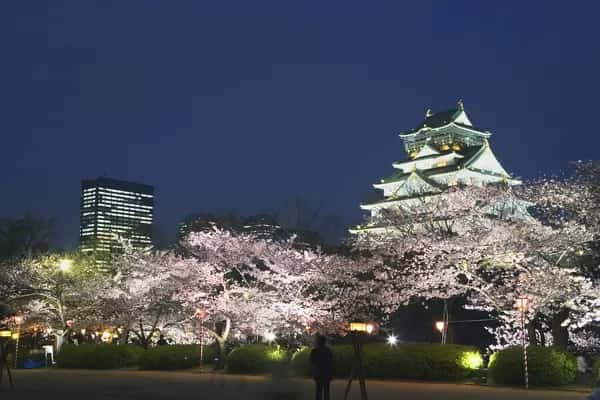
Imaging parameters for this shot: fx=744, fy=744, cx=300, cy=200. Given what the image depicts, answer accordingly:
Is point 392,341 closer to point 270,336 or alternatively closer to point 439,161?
point 270,336

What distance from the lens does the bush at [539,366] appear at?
20281mm

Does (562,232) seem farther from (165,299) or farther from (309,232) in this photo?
(309,232)

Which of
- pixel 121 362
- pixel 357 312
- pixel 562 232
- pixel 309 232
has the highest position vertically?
pixel 309 232

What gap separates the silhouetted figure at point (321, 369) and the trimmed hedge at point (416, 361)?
827 centimetres

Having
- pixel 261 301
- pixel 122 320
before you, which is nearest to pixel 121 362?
pixel 122 320

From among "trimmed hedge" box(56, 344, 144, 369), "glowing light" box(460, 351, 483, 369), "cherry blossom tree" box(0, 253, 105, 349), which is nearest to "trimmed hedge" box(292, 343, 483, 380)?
"glowing light" box(460, 351, 483, 369)

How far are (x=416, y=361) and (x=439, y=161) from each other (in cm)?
3985

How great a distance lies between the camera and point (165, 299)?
3159cm

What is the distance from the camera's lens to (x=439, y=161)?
61.3 metres

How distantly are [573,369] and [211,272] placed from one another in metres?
14.4

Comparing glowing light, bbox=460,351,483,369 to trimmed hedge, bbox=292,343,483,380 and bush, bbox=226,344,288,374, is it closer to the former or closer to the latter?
trimmed hedge, bbox=292,343,483,380

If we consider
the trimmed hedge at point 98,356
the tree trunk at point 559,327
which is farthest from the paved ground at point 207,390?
the trimmed hedge at point 98,356

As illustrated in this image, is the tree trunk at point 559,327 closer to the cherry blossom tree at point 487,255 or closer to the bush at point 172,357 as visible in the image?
the cherry blossom tree at point 487,255

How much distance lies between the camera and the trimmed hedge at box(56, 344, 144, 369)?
31453 millimetres
